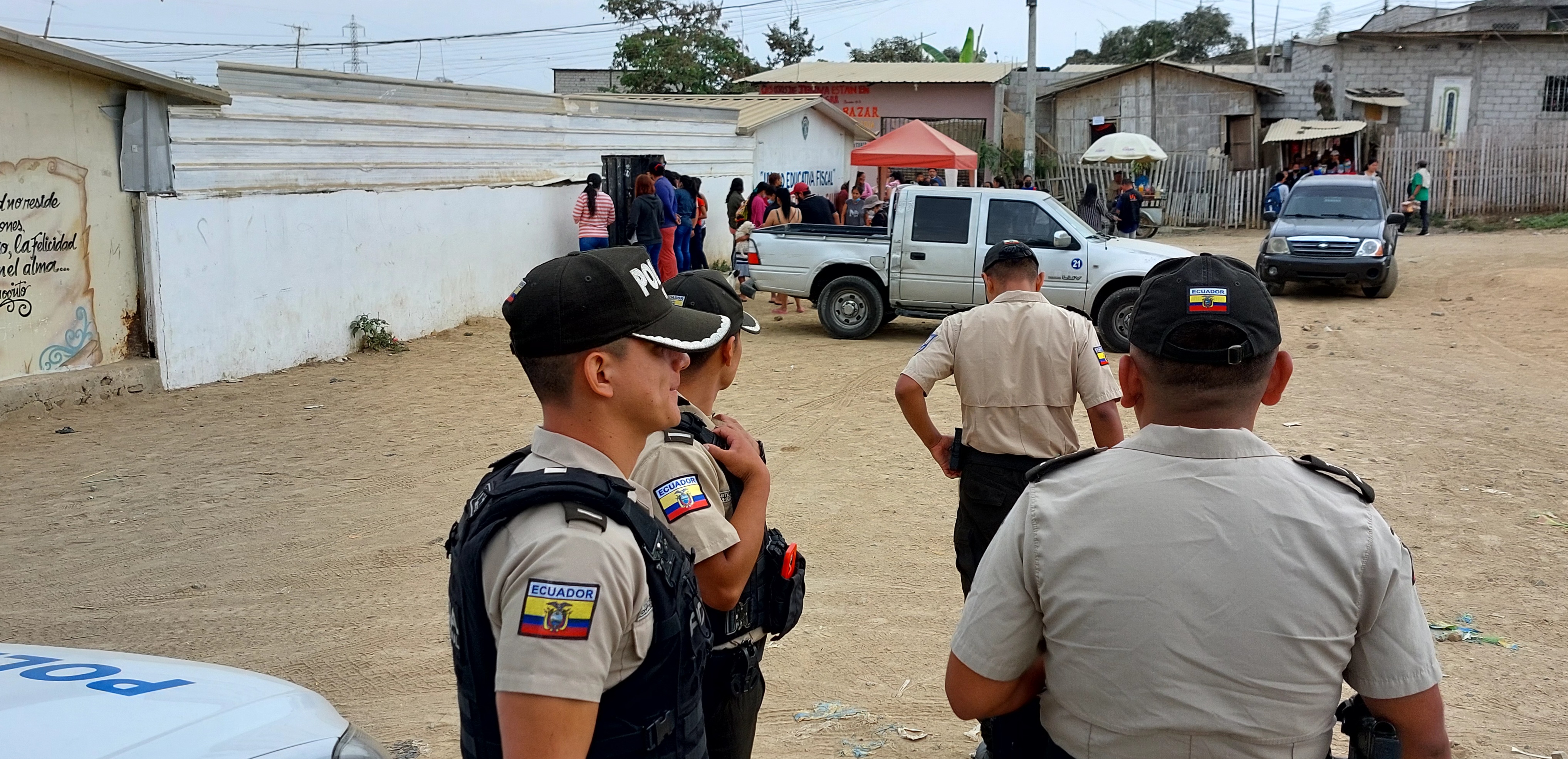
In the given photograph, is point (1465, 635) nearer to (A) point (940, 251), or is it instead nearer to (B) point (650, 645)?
(B) point (650, 645)

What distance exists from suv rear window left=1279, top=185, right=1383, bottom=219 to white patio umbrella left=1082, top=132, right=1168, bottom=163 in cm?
1012

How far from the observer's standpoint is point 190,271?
391 inches

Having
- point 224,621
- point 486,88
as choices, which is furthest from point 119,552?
point 486,88

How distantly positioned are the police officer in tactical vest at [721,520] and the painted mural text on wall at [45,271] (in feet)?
26.7

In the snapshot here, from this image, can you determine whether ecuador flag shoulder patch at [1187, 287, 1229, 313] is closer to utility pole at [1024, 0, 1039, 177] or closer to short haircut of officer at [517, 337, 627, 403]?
short haircut of officer at [517, 337, 627, 403]

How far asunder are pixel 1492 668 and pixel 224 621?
533 cm

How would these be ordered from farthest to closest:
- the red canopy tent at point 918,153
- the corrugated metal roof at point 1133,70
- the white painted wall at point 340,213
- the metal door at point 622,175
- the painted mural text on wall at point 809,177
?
the corrugated metal roof at point 1133,70 → the painted mural text on wall at point 809,177 → the red canopy tent at point 918,153 → the metal door at point 622,175 → the white painted wall at point 340,213

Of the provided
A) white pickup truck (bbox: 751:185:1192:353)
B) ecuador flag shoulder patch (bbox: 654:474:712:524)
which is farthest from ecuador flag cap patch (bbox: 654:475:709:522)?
white pickup truck (bbox: 751:185:1192:353)

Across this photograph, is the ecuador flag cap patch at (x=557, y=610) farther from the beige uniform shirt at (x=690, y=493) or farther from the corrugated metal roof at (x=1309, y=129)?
the corrugated metal roof at (x=1309, y=129)

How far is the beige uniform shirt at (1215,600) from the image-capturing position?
5.64 ft

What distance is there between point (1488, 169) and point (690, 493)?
30.8 m

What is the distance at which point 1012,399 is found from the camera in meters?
3.97

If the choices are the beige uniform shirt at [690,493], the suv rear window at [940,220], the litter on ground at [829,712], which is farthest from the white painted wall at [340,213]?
the beige uniform shirt at [690,493]

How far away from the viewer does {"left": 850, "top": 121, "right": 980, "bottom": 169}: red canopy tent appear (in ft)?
68.9
